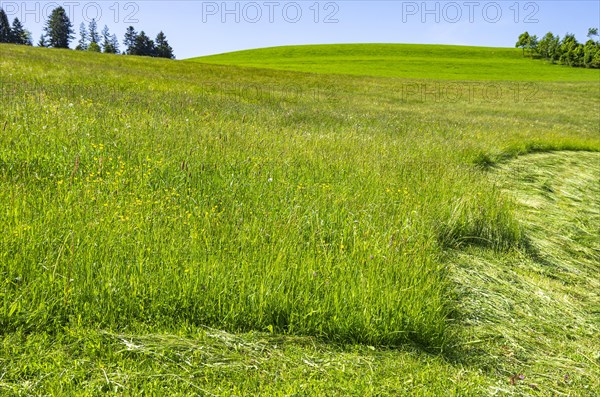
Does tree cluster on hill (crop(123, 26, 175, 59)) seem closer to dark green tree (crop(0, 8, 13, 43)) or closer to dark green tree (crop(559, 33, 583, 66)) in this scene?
dark green tree (crop(0, 8, 13, 43))

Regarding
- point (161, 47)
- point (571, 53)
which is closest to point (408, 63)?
point (571, 53)

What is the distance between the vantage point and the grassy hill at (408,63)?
4856 centimetres

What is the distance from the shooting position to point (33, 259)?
2.73 metres

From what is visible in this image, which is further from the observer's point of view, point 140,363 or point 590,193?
point 590,193

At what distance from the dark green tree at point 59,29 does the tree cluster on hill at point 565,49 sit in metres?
89.1

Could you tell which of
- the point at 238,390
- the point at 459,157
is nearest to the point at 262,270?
the point at 238,390

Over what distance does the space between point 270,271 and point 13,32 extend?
104m

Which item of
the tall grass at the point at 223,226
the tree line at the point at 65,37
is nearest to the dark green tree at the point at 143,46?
the tree line at the point at 65,37

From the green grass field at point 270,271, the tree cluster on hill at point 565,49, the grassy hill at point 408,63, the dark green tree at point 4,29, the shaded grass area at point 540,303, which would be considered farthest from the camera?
the dark green tree at point 4,29

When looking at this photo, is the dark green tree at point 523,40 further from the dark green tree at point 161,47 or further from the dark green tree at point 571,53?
the dark green tree at point 161,47

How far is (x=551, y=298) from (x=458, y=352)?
1415 millimetres

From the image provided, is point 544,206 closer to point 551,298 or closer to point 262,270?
point 551,298

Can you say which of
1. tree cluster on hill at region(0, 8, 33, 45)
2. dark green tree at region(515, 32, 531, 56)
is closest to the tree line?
tree cluster on hill at region(0, 8, 33, 45)

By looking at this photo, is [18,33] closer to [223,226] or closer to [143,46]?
[143,46]
